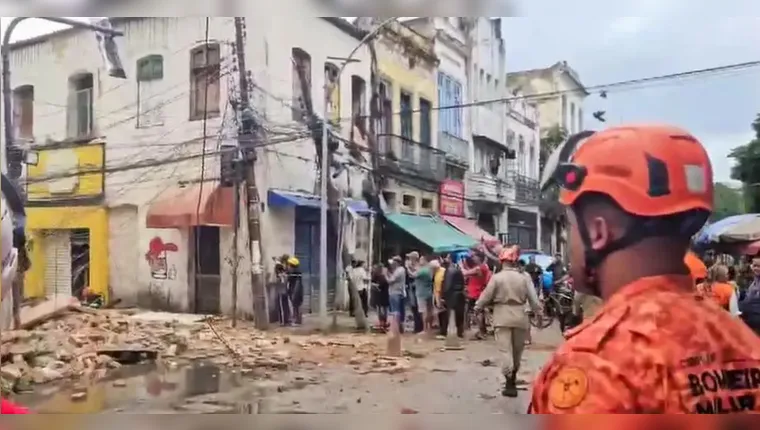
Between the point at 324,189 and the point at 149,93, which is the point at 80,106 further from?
the point at 324,189

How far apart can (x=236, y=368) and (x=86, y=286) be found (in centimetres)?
59

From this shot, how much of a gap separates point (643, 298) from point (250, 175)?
1.29 m

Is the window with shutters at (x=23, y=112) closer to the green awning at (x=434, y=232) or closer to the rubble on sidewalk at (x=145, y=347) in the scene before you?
the rubble on sidewalk at (x=145, y=347)

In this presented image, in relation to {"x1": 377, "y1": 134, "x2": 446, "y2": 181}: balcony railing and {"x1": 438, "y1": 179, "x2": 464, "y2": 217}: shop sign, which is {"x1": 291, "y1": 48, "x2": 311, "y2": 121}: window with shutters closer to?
{"x1": 377, "y1": 134, "x2": 446, "y2": 181}: balcony railing

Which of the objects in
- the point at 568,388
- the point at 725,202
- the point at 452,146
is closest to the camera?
the point at 568,388

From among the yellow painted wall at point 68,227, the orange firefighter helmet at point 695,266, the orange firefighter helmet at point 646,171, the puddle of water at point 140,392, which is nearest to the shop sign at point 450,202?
the orange firefighter helmet at point 646,171

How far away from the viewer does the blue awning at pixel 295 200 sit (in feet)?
8.30

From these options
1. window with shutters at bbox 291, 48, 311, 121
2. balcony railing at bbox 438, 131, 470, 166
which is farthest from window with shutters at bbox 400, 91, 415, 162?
window with shutters at bbox 291, 48, 311, 121

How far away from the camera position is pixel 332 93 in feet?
8.32

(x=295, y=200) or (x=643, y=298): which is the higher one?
(x=295, y=200)

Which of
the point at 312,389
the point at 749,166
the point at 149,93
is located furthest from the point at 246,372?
the point at 749,166

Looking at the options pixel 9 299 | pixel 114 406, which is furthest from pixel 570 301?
pixel 9 299

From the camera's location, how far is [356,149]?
2568 millimetres

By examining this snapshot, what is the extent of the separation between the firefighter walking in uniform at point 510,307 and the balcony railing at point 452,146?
350 mm
